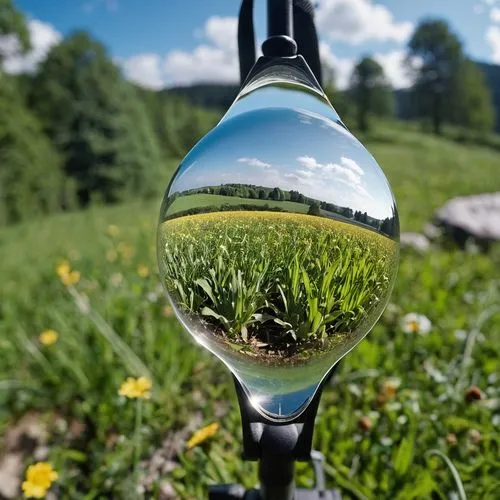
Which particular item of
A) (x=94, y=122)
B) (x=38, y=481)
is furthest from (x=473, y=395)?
(x=94, y=122)

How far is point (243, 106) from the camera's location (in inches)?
29.8

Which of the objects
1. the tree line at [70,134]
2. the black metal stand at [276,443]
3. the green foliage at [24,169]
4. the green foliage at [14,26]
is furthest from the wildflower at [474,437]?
the green foliage at [14,26]

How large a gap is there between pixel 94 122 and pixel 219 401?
65.4ft

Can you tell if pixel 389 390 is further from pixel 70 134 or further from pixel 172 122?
pixel 172 122

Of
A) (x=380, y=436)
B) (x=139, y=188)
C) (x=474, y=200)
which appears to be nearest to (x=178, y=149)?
(x=139, y=188)

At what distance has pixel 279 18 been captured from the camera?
861 millimetres

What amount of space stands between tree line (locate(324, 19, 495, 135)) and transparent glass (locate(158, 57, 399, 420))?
1594 inches

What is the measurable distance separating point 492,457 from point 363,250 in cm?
114

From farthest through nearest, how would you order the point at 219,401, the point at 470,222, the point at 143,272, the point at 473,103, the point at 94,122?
the point at 473,103, the point at 94,122, the point at 470,222, the point at 143,272, the point at 219,401

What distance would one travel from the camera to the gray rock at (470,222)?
4.14 m

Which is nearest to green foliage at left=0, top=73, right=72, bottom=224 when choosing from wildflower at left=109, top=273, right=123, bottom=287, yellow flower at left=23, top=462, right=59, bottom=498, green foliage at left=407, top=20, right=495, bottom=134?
wildflower at left=109, top=273, right=123, bottom=287

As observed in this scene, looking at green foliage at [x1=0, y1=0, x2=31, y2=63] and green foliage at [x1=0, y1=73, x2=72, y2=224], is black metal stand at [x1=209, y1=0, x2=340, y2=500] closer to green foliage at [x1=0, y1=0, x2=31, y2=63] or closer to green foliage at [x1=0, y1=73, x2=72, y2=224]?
green foliage at [x1=0, y1=73, x2=72, y2=224]

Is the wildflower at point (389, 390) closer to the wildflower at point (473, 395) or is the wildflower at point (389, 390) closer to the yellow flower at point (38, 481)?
the wildflower at point (473, 395)

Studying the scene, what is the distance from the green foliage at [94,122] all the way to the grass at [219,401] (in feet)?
59.0
